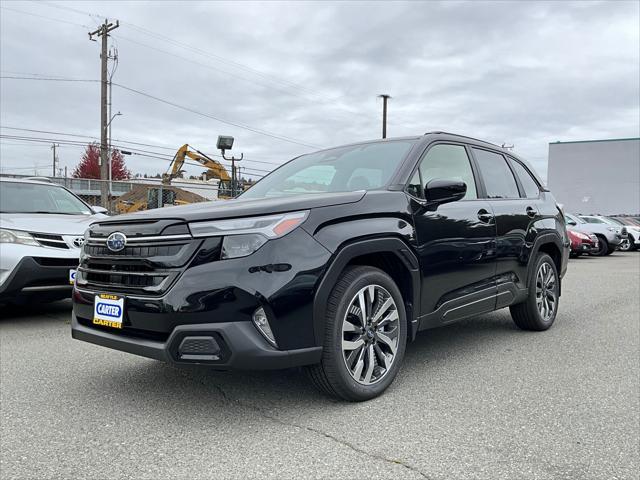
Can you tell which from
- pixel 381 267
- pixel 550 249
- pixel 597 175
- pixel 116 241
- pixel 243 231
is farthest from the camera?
pixel 597 175

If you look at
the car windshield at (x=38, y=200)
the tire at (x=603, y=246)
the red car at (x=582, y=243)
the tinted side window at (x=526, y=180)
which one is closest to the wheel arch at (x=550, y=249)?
the tinted side window at (x=526, y=180)

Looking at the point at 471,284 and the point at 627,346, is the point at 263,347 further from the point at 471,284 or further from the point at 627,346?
the point at 627,346

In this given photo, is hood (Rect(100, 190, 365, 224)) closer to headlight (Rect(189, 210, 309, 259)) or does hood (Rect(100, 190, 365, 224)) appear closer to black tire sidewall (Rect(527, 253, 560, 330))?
headlight (Rect(189, 210, 309, 259))

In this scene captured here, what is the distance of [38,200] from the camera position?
22.5ft

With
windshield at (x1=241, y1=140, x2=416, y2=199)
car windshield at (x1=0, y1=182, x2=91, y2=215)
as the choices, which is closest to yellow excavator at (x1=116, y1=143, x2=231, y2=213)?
car windshield at (x1=0, y1=182, x2=91, y2=215)

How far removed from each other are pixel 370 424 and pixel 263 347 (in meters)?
0.76

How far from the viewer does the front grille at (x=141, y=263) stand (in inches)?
116

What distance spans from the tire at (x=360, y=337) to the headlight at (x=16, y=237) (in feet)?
12.3

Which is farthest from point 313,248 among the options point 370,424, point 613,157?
point 613,157

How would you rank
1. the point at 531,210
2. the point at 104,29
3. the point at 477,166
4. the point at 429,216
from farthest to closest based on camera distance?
the point at 104,29 < the point at 531,210 < the point at 477,166 < the point at 429,216

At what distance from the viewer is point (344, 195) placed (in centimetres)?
337

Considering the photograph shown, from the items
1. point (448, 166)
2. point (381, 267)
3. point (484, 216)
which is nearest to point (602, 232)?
point (484, 216)

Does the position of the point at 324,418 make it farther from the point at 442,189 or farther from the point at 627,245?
the point at 627,245

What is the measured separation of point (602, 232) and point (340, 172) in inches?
699
